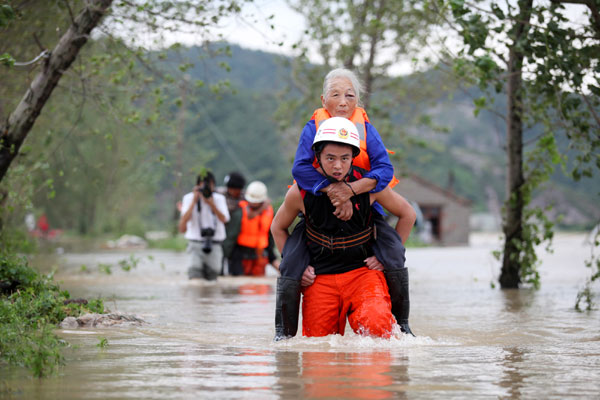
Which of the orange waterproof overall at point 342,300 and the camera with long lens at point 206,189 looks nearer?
the orange waterproof overall at point 342,300

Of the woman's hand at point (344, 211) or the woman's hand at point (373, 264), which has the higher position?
the woman's hand at point (344, 211)

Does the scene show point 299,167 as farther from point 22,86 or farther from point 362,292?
A: point 22,86

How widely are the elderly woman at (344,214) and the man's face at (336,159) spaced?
98 mm

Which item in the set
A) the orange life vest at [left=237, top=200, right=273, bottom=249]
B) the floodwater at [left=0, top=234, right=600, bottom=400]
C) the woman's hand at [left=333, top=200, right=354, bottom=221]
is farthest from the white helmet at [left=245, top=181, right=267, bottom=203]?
the woman's hand at [left=333, top=200, right=354, bottom=221]

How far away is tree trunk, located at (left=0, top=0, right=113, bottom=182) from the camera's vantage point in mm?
Result: 9492

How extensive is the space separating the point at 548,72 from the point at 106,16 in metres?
4.92

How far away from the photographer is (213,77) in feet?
37.6

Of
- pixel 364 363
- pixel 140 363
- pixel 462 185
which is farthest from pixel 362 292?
pixel 462 185

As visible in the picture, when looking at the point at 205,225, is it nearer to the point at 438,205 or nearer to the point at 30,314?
the point at 30,314

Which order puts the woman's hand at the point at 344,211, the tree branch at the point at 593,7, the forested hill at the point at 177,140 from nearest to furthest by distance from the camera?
the woman's hand at the point at 344,211
the tree branch at the point at 593,7
the forested hill at the point at 177,140

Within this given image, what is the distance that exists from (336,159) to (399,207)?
0.70 m

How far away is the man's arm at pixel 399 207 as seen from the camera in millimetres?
6441

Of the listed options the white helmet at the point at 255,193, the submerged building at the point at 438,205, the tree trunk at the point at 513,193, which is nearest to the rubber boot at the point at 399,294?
the tree trunk at the point at 513,193

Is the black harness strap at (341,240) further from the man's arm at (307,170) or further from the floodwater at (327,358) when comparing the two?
the floodwater at (327,358)
